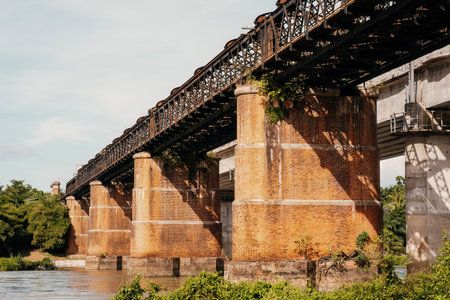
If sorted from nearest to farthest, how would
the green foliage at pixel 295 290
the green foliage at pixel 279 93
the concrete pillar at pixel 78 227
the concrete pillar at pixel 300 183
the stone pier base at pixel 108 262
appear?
the green foliage at pixel 295 290
the concrete pillar at pixel 300 183
the green foliage at pixel 279 93
the stone pier base at pixel 108 262
the concrete pillar at pixel 78 227

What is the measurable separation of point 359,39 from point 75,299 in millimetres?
19908

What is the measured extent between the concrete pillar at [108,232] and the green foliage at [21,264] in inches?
501

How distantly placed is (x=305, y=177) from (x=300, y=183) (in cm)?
39

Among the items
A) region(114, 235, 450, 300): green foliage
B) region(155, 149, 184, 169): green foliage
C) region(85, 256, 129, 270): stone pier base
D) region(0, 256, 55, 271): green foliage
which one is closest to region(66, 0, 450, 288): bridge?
region(114, 235, 450, 300): green foliage

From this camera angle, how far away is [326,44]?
26.4m

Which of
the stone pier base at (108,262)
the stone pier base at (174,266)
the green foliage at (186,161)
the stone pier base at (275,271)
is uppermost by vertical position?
the green foliage at (186,161)

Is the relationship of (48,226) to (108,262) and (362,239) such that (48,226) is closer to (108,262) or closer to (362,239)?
(108,262)

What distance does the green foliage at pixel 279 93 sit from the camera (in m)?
30.7

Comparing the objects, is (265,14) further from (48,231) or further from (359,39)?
(48,231)

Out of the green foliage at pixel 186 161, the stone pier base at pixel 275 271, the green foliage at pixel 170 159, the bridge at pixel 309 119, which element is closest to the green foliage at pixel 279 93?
the bridge at pixel 309 119

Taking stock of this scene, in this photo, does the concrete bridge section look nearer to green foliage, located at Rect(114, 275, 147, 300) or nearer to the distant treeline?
green foliage, located at Rect(114, 275, 147, 300)

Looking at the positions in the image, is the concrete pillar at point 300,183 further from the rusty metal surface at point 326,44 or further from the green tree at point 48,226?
the green tree at point 48,226

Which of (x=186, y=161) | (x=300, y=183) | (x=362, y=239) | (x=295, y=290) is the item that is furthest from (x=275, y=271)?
(x=186, y=161)

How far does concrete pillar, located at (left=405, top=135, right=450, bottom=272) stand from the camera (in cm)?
3416
